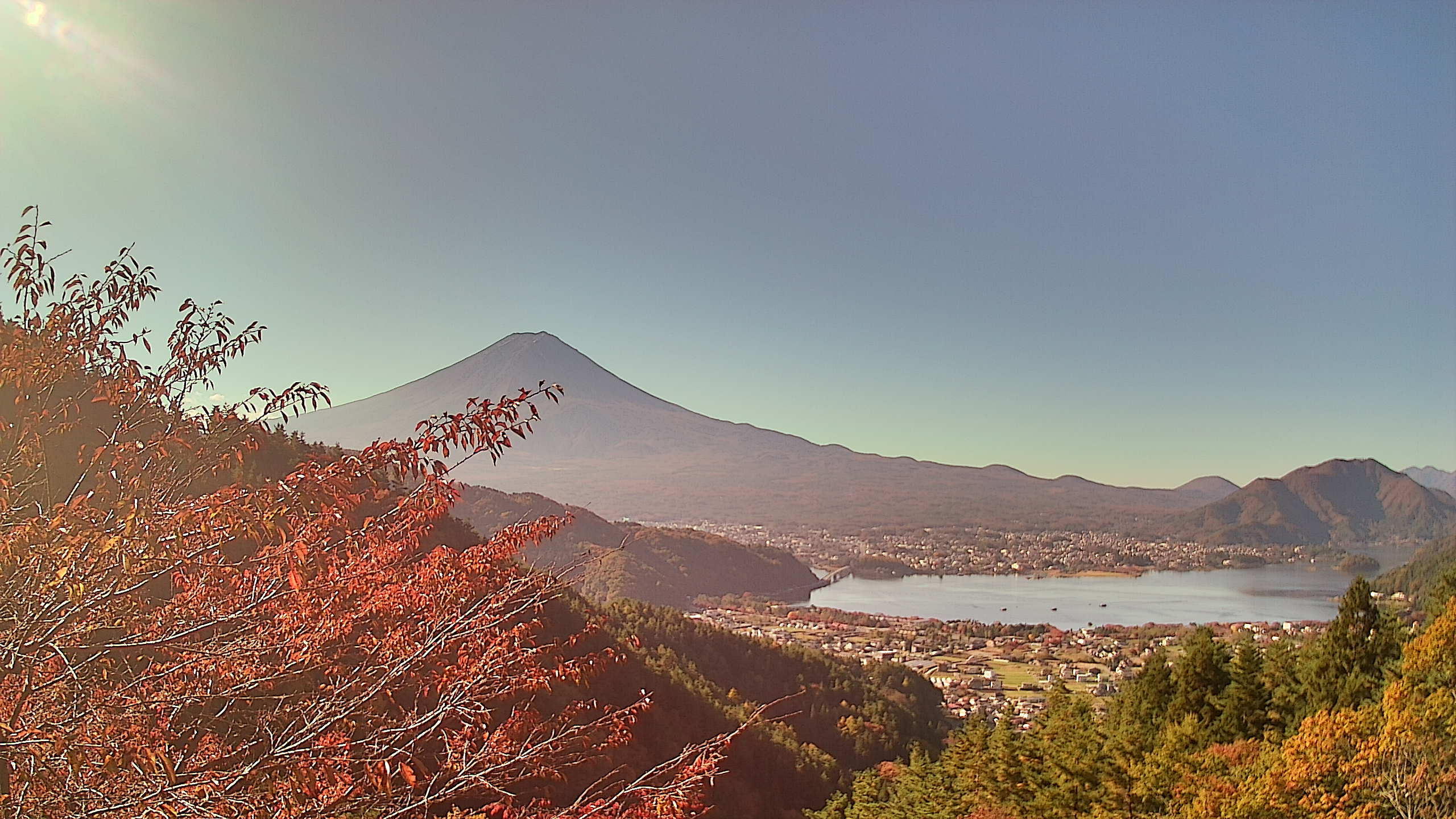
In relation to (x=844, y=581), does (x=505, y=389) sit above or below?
above

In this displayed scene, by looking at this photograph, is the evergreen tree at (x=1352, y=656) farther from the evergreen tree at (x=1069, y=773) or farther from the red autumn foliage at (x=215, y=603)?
the red autumn foliage at (x=215, y=603)

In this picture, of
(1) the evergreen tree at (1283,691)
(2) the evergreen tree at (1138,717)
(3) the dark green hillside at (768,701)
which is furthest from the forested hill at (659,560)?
(1) the evergreen tree at (1283,691)

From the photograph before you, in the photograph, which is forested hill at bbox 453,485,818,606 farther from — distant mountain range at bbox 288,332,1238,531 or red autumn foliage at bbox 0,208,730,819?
red autumn foliage at bbox 0,208,730,819

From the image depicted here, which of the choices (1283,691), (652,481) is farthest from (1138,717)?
(652,481)

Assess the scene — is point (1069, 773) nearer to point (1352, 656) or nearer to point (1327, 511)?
point (1352, 656)

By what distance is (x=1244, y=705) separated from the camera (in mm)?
14055

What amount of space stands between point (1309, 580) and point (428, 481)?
386ft

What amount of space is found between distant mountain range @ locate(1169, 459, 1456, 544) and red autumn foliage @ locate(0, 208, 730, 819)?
164 meters

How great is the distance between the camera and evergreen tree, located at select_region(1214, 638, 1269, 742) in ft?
45.7

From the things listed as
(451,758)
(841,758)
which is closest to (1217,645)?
(841,758)

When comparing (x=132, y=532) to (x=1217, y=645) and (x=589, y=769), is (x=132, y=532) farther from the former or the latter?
(x=1217, y=645)

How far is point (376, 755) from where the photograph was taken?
11.2 feet

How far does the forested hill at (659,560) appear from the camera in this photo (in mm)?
64000

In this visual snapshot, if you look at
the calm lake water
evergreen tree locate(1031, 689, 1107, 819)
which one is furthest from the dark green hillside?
the calm lake water
